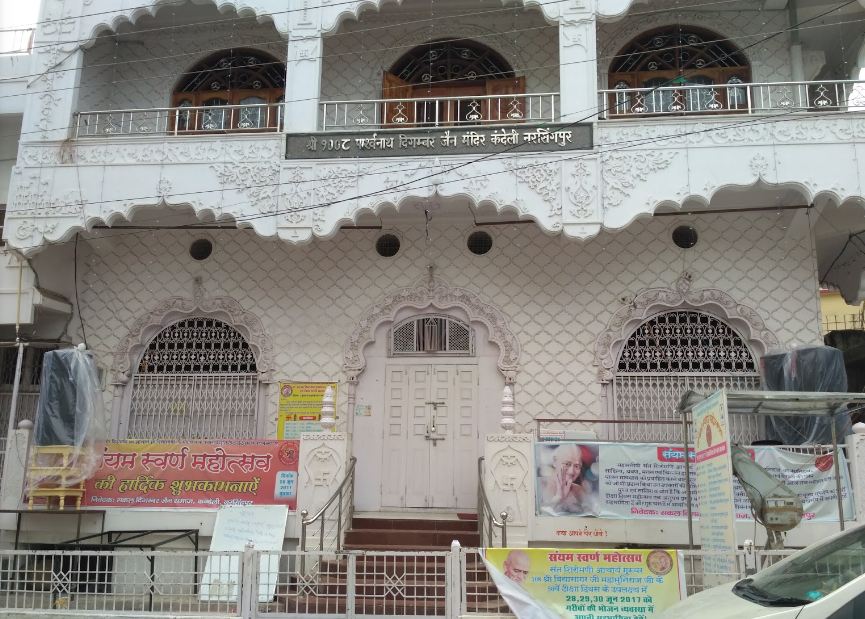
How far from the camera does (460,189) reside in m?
9.84

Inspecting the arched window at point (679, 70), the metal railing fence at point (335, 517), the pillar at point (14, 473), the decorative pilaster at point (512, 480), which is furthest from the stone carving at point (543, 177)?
the pillar at point (14, 473)

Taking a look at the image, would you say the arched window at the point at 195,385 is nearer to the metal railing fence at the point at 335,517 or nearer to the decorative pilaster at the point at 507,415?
the metal railing fence at the point at 335,517

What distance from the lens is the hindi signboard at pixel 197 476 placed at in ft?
30.9

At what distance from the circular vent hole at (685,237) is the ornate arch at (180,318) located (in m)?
6.07

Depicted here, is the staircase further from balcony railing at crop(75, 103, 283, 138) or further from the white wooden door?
balcony railing at crop(75, 103, 283, 138)

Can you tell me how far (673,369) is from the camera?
1073 cm

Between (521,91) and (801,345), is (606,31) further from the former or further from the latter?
(801,345)

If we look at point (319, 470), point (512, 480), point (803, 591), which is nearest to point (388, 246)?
point (319, 470)

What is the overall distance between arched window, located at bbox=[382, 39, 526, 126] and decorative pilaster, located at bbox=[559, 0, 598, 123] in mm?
→ 1371

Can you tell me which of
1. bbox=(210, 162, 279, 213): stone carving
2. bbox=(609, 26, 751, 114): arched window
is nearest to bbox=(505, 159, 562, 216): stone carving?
bbox=(609, 26, 751, 114): arched window

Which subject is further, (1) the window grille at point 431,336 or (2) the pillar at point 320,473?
(1) the window grille at point 431,336

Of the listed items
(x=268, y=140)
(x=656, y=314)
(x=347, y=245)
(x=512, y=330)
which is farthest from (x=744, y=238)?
(x=268, y=140)

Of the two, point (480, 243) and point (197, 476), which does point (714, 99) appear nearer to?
point (480, 243)

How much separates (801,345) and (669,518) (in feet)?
10.2
